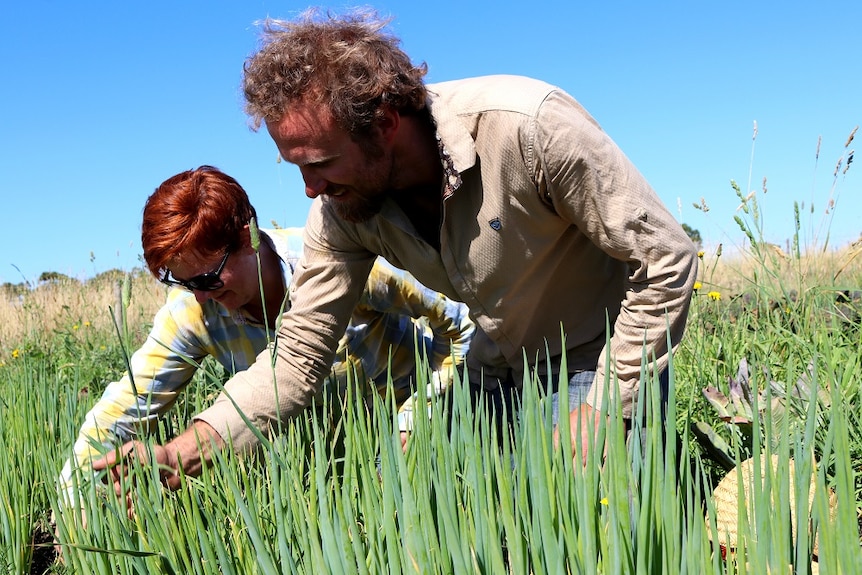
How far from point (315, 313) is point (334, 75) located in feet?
2.15

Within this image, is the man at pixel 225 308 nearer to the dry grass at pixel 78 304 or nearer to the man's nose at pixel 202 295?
the man's nose at pixel 202 295

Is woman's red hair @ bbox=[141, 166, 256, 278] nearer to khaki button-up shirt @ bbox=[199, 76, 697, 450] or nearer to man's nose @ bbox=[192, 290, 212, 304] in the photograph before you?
man's nose @ bbox=[192, 290, 212, 304]

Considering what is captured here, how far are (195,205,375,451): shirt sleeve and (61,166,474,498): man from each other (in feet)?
0.16

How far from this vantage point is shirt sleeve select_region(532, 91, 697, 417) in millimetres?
1655

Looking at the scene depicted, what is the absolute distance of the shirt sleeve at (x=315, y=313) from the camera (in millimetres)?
2062

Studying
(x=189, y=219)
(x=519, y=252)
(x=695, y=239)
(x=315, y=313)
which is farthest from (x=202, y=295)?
(x=695, y=239)

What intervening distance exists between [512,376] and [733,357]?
918 mm

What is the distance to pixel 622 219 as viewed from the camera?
1.68 metres

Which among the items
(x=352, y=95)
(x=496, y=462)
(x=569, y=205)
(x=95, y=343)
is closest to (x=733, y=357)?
(x=569, y=205)

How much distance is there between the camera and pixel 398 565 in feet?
3.44

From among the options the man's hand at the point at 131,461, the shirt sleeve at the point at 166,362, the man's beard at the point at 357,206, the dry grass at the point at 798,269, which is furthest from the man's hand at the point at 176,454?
→ the dry grass at the point at 798,269

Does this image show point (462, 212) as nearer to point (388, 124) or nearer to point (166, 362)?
point (388, 124)

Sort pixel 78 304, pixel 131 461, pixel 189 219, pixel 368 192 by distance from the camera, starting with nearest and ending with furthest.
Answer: pixel 131 461
pixel 368 192
pixel 189 219
pixel 78 304

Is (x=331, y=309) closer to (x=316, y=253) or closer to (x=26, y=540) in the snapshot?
(x=316, y=253)
